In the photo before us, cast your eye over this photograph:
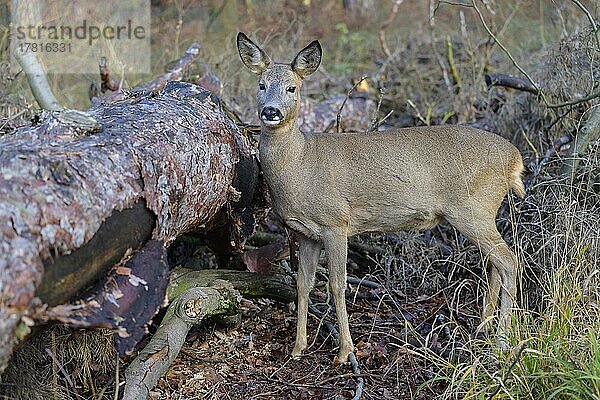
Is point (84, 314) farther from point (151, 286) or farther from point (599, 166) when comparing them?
point (599, 166)

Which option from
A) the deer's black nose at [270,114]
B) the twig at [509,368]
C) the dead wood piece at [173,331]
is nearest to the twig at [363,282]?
the dead wood piece at [173,331]

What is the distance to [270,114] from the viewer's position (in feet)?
14.9

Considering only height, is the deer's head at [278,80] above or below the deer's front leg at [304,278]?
above

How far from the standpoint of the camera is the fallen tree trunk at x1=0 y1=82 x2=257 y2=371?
291 cm

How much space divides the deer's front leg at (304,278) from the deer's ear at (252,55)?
1139 mm

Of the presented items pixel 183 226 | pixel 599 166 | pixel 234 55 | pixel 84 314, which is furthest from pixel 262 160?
pixel 234 55

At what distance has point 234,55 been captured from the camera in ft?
30.2

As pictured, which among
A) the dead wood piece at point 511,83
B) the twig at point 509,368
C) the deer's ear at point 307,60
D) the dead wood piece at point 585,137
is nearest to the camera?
the twig at point 509,368

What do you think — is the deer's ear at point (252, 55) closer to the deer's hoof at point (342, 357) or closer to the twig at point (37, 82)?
the deer's hoof at point (342, 357)

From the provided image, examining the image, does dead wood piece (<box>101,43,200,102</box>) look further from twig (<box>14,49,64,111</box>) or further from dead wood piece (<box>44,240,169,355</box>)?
dead wood piece (<box>44,240,169,355</box>)

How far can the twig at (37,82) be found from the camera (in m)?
7.44

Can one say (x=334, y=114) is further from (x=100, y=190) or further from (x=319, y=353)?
(x=100, y=190)

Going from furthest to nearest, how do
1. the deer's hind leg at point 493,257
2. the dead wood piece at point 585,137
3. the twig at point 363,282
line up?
the dead wood piece at point 585,137 < the twig at point 363,282 < the deer's hind leg at point 493,257

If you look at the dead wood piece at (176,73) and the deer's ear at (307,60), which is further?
the dead wood piece at (176,73)
